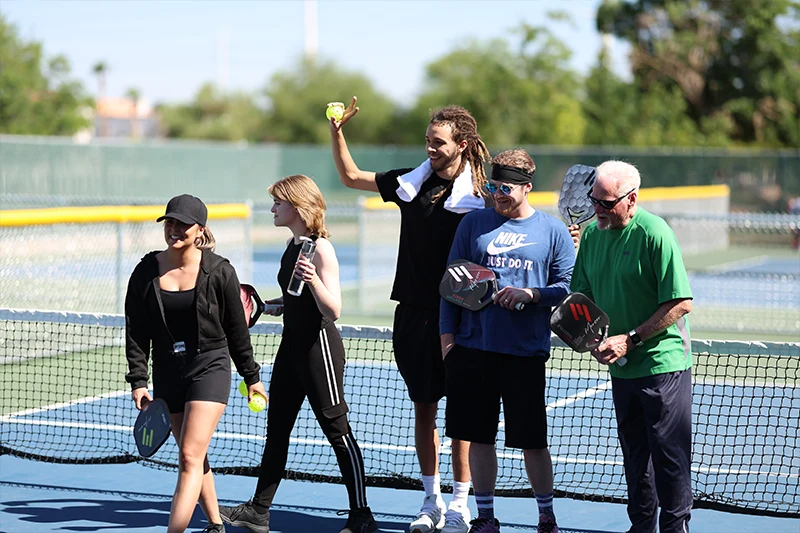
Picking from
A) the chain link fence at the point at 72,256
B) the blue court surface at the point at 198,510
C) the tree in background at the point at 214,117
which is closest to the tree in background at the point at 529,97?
the tree in background at the point at 214,117

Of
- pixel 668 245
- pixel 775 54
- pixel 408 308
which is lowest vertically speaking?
pixel 408 308

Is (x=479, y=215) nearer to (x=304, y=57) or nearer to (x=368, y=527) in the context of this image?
(x=368, y=527)

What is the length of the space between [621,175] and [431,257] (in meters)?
1.33

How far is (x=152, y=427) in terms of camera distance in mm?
5336

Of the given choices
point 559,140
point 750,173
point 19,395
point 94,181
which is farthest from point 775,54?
point 19,395

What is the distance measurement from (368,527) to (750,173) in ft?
84.3

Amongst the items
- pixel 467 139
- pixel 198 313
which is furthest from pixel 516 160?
pixel 198 313

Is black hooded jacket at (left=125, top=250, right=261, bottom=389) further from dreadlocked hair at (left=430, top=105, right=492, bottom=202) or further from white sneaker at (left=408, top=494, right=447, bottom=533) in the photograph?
white sneaker at (left=408, top=494, right=447, bottom=533)

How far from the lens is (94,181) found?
1033 inches

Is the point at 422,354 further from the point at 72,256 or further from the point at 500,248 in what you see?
the point at 72,256

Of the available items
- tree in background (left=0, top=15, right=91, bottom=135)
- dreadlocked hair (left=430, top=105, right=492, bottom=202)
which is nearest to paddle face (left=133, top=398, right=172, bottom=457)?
dreadlocked hair (left=430, top=105, right=492, bottom=202)

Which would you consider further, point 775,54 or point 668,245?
point 775,54

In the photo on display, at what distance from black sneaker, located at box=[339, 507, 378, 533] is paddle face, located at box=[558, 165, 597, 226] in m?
1.99

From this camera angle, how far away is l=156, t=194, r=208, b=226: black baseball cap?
5258mm
